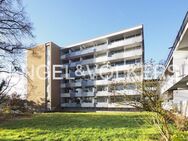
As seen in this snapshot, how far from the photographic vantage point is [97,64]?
4134 centimetres

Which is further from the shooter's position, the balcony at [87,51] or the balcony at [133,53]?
the balcony at [87,51]

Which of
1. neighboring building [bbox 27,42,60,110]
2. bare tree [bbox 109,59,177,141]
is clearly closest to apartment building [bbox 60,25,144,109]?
neighboring building [bbox 27,42,60,110]

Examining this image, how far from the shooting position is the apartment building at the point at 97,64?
36656 millimetres

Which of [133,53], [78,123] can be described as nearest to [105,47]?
[133,53]

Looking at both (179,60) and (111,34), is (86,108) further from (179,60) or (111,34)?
(179,60)

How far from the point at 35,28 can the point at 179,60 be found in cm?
1196

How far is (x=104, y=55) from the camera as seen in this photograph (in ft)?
135

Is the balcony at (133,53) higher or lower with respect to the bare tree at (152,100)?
higher

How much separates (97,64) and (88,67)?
236 centimetres

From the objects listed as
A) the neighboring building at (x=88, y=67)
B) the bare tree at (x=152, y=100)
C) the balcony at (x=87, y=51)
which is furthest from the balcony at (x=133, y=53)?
the bare tree at (x=152, y=100)

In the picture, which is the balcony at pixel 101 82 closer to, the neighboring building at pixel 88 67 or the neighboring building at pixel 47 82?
the neighboring building at pixel 88 67

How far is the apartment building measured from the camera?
36.7 m

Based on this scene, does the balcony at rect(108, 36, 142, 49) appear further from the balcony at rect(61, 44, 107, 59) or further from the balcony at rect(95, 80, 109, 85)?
the balcony at rect(95, 80, 109, 85)

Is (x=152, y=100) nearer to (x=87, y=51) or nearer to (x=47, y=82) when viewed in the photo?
(x=87, y=51)
